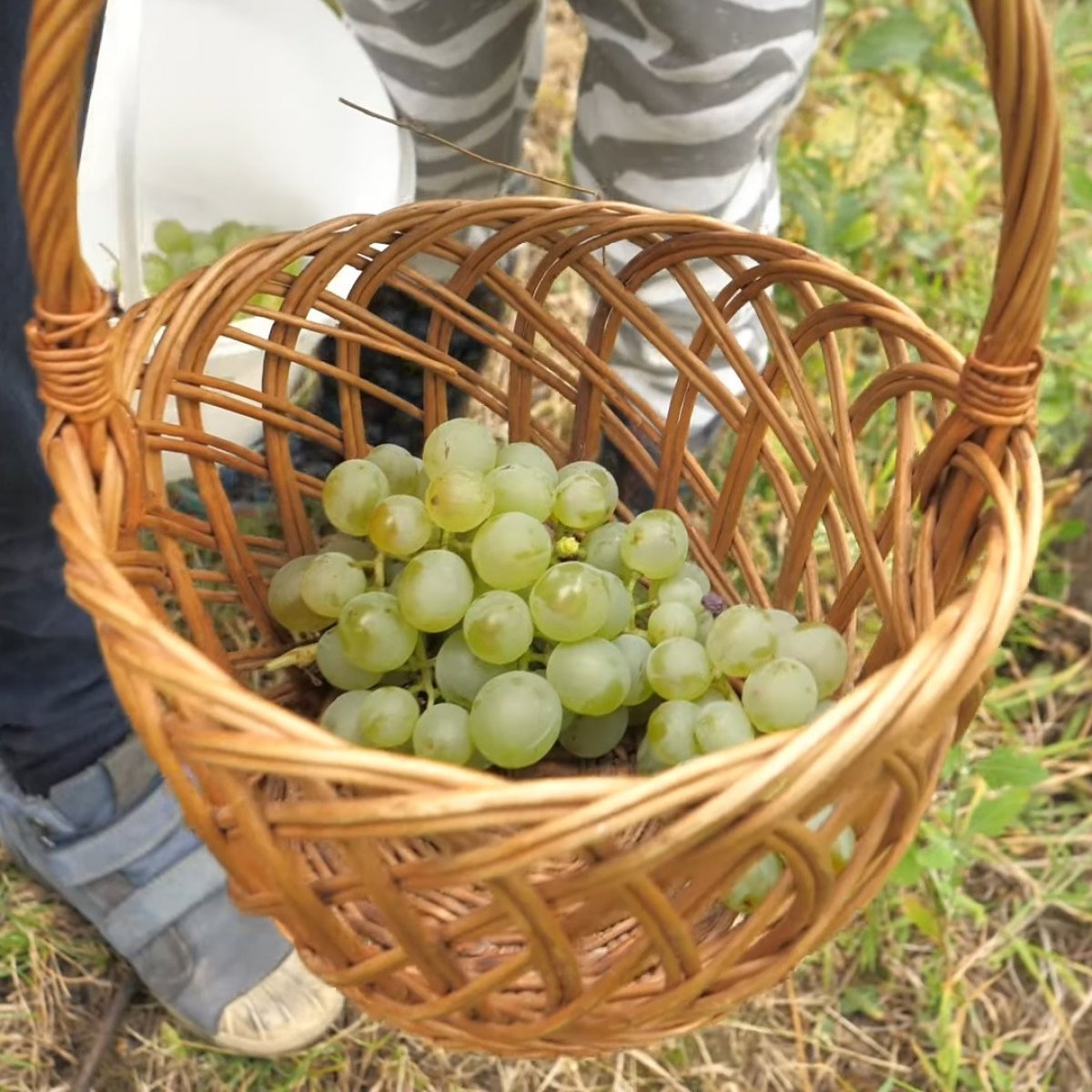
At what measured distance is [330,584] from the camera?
599 millimetres

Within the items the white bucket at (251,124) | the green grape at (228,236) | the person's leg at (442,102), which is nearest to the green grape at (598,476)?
the person's leg at (442,102)

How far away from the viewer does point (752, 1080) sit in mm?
827

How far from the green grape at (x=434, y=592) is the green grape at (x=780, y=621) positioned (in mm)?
165

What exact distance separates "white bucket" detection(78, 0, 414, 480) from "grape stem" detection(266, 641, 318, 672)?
46 cm

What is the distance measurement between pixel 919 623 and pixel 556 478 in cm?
24

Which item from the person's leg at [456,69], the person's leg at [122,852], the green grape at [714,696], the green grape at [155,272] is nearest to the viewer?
the green grape at [714,696]

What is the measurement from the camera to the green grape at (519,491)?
1.98 ft

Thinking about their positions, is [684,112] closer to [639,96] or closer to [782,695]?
[639,96]

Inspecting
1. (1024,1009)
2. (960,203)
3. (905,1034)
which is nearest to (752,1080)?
(905,1034)

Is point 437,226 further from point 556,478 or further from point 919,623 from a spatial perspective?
point 919,623

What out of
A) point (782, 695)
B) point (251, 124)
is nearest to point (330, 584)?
point (782, 695)

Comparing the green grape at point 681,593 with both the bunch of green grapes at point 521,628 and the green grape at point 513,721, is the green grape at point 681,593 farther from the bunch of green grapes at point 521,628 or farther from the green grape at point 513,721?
the green grape at point 513,721

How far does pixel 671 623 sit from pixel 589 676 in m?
0.07

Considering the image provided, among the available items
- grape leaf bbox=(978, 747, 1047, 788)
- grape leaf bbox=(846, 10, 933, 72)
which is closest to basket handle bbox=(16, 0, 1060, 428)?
grape leaf bbox=(978, 747, 1047, 788)
